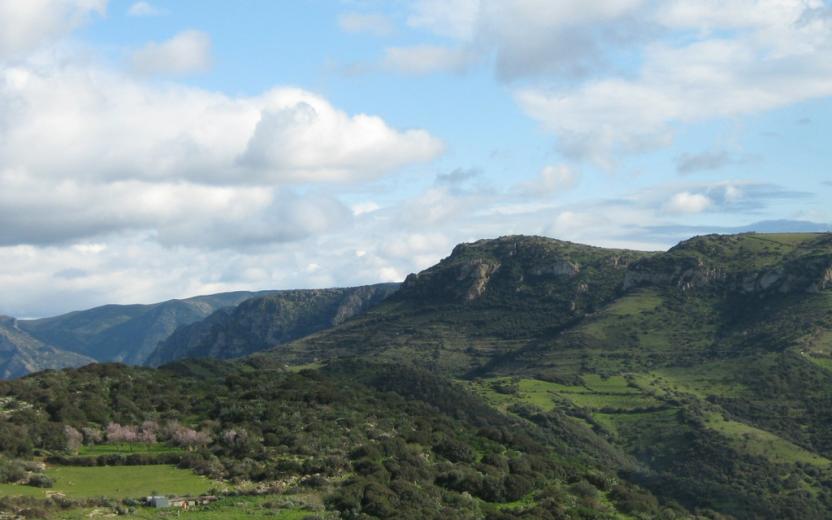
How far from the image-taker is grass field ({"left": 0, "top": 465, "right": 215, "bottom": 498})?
1560 inches

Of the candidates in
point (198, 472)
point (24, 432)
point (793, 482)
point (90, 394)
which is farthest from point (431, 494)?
point (793, 482)

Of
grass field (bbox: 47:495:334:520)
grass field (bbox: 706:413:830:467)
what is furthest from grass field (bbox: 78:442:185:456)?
grass field (bbox: 706:413:830:467)

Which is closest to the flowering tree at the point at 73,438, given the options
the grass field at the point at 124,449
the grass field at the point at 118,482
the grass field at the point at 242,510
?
the grass field at the point at 124,449

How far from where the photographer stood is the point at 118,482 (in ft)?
139

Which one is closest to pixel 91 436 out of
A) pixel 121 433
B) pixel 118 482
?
pixel 121 433

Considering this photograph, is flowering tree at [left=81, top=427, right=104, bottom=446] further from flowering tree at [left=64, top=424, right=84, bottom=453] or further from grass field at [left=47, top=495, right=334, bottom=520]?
grass field at [left=47, top=495, right=334, bottom=520]

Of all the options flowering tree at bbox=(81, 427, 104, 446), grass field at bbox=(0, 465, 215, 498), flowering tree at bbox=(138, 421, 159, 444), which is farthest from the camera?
flowering tree at bbox=(138, 421, 159, 444)

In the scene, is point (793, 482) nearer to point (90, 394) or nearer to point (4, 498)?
point (90, 394)

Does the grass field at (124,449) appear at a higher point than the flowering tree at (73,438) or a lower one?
lower

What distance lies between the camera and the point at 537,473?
54.3 metres

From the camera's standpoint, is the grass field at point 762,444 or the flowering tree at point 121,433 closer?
the flowering tree at point 121,433

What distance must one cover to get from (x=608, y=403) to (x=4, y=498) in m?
158

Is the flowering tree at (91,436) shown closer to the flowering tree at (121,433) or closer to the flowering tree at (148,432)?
the flowering tree at (121,433)

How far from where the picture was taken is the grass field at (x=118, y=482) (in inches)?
1560
